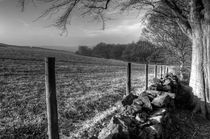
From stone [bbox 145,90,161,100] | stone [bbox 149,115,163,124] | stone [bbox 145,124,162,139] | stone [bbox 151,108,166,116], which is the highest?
stone [bbox 145,90,161,100]

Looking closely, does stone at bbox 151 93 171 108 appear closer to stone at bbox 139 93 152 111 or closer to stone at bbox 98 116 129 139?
stone at bbox 139 93 152 111

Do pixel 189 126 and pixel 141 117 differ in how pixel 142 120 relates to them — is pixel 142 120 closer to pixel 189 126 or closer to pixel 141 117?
pixel 141 117

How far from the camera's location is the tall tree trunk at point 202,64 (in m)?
4.39

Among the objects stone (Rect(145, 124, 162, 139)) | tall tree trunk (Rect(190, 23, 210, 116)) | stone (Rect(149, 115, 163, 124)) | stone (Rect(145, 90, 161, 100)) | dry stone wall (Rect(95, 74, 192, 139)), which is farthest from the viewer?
tall tree trunk (Rect(190, 23, 210, 116))

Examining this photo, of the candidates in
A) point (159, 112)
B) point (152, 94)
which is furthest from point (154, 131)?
point (152, 94)

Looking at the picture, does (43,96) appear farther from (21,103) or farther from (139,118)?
(139,118)

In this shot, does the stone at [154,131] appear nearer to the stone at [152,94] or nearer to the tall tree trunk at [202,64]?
the stone at [152,94]

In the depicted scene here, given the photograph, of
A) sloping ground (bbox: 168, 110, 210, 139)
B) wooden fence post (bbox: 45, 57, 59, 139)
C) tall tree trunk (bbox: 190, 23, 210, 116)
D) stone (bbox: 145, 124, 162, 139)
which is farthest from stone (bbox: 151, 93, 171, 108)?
wooden fence post (bbox: 45, 57, 59, 139)

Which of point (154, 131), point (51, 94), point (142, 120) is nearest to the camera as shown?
point (51, 94)

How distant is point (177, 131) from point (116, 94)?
2909 mm

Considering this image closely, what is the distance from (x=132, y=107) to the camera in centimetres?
299

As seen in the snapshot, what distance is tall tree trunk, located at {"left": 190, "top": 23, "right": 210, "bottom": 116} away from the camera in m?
4.39

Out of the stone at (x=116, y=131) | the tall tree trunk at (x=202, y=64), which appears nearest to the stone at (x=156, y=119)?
the stone at (x=116, y=131)

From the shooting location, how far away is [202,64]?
457 cm
